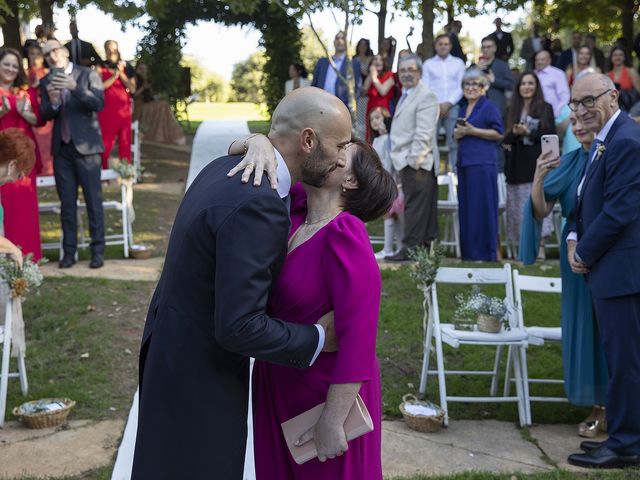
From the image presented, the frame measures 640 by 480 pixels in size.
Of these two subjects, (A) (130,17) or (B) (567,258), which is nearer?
(B) (567,258)

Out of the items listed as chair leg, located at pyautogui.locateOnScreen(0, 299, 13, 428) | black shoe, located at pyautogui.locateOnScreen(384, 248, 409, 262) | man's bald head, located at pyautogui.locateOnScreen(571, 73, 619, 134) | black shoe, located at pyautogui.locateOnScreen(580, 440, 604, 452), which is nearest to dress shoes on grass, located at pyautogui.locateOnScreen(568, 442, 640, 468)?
black shoe, located at pyautogui.locateOnScreen(580, 440, 604, 452)

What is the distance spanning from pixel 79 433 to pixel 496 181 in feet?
20.6

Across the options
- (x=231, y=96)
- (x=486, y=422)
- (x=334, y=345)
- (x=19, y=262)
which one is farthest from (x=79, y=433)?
A: (x=231, y=96)

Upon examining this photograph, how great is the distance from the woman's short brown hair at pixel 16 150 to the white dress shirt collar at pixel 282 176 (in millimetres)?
3468

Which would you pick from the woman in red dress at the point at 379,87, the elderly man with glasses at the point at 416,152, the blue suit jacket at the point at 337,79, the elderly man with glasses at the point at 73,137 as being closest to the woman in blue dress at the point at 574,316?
the elderly man with glasses at the point at 416,152

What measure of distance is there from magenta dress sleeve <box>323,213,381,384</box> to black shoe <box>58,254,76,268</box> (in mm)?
7506

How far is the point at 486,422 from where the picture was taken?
621 cm

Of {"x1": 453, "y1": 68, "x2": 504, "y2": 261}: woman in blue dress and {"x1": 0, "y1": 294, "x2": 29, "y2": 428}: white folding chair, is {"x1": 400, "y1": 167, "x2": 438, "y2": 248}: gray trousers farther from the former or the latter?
{"x1": 0, "y1": 294, "x2": 29, "y2": 428}: white folding chair

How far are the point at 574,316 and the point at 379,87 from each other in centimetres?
841

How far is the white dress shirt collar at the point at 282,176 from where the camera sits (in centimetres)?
289

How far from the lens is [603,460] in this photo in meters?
5.25

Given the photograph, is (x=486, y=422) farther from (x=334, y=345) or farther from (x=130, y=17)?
(x=130, y=17)

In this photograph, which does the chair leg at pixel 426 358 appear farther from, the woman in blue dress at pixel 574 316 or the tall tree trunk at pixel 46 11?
the tall tree trunk at pixel 46 11

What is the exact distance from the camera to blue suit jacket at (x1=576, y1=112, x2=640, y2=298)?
16.6 ft
